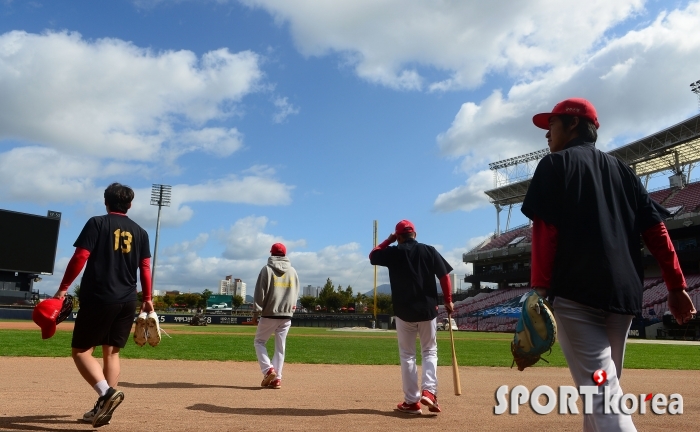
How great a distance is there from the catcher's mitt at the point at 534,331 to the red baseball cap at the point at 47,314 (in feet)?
12.1

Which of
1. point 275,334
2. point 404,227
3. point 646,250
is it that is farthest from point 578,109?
point 646,250

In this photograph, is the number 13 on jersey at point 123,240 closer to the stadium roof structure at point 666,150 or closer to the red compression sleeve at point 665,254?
the red compression sleeve at point 665,254

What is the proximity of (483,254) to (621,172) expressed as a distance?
214 ft

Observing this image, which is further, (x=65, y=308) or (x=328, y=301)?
(x=328, y=301)

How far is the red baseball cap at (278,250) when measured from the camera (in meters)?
7.69

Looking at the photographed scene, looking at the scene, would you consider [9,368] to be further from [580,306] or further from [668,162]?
[668,162]

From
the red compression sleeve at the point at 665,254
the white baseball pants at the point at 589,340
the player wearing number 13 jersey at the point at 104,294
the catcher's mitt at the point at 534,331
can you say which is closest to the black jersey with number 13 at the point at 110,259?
the player wearing number 13 jersey at the point at 104,294

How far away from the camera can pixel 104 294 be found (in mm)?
4598

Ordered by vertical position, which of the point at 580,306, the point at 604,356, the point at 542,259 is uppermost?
the point at 542,259

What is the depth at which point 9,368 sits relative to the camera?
349 inches

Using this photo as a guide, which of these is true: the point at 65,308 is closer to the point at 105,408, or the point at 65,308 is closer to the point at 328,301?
the point at 105,408

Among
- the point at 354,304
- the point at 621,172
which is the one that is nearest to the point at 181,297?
the point at 354,304

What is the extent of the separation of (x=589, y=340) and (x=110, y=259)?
12.4 ft

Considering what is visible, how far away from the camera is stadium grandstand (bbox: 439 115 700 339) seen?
3662 centimetres
